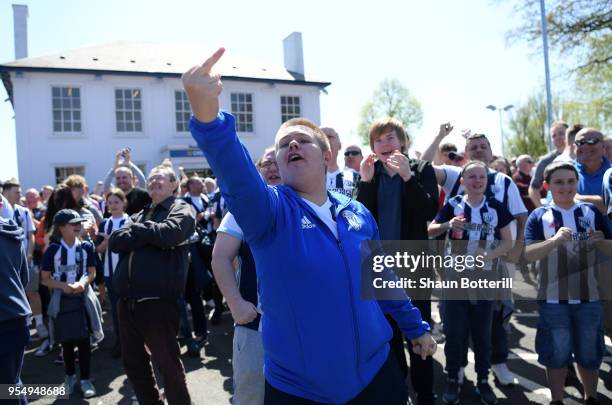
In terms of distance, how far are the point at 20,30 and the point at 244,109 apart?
10.8m

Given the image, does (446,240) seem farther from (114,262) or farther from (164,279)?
(114,262)

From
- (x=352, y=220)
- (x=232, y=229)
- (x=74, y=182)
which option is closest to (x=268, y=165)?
(x=232, y=229)

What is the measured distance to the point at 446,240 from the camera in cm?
447

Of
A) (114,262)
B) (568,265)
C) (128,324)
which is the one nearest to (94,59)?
(114,262)

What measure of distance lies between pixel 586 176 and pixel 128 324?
447cm

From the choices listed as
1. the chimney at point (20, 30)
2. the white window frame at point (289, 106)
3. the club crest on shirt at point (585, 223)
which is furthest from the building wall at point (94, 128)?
the club crest on shirt at point (585, 223)

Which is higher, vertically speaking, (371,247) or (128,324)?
(371,247)

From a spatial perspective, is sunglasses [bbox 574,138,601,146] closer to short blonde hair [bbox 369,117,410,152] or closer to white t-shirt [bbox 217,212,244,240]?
short blonde hair [bbox 369,117,410,152]

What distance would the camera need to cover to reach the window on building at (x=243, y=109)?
2455 cm

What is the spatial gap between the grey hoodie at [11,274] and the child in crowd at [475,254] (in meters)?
3.34

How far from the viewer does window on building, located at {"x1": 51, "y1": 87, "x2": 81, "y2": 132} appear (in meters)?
21.2

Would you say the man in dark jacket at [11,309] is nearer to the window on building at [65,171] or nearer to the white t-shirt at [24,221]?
the white t-shirt at [24,221]

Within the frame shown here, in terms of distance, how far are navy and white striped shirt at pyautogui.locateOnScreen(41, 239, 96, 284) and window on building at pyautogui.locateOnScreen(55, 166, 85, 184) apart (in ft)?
58.1

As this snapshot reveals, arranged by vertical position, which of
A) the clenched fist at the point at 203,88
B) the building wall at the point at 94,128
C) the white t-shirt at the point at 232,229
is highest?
the building wall at the point at 94,128
